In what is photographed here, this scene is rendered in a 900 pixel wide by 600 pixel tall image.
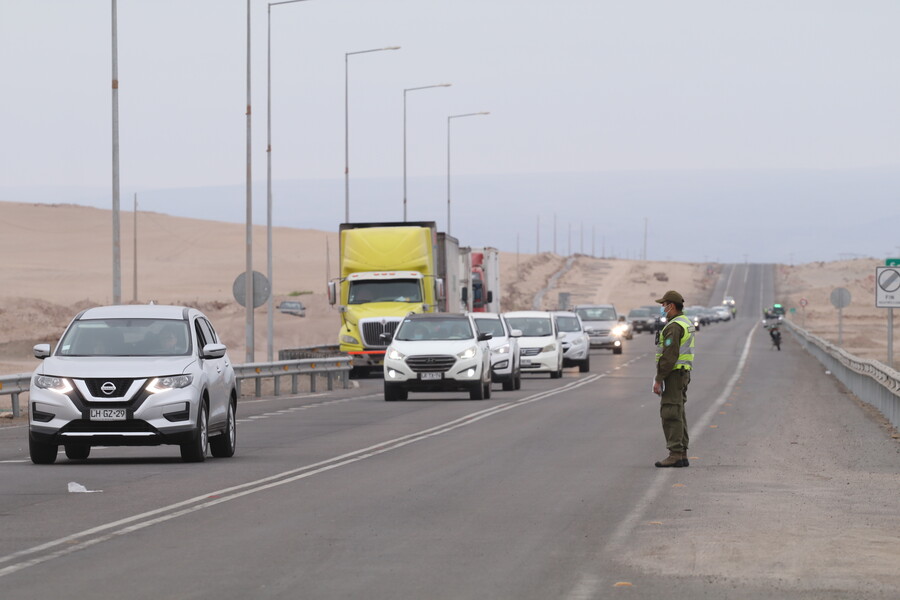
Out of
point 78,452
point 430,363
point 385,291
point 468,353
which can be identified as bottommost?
point 78,452

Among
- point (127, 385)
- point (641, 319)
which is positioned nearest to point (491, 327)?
point (127, 385)

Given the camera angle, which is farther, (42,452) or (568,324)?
(568,324)

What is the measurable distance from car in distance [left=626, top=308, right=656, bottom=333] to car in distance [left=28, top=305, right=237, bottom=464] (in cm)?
8170

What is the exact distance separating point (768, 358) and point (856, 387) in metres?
25.0

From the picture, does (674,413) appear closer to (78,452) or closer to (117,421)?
(117,421)

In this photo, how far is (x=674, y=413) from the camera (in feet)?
58.6

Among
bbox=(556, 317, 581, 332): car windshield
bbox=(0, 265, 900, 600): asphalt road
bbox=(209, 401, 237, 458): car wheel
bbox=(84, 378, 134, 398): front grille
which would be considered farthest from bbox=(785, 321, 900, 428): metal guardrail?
bbox=(84, 378, 134, 398): front grille

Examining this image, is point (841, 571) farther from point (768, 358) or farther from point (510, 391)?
point (768, 358)

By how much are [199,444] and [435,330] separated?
15.8 meters

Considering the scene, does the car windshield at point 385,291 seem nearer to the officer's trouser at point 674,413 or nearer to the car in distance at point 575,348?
the car in distance at point 575,348

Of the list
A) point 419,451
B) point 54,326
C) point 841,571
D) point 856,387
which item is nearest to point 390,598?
point 841,571

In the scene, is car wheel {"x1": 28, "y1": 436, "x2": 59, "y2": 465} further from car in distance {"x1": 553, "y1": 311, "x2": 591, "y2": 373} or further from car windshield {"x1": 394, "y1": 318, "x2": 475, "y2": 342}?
car in distance {"x1": 553, "y1": 311, "x2": 591, "y2": 373}

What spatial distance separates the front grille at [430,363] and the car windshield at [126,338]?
46.3 ft

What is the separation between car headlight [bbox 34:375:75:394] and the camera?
17.9 meters
